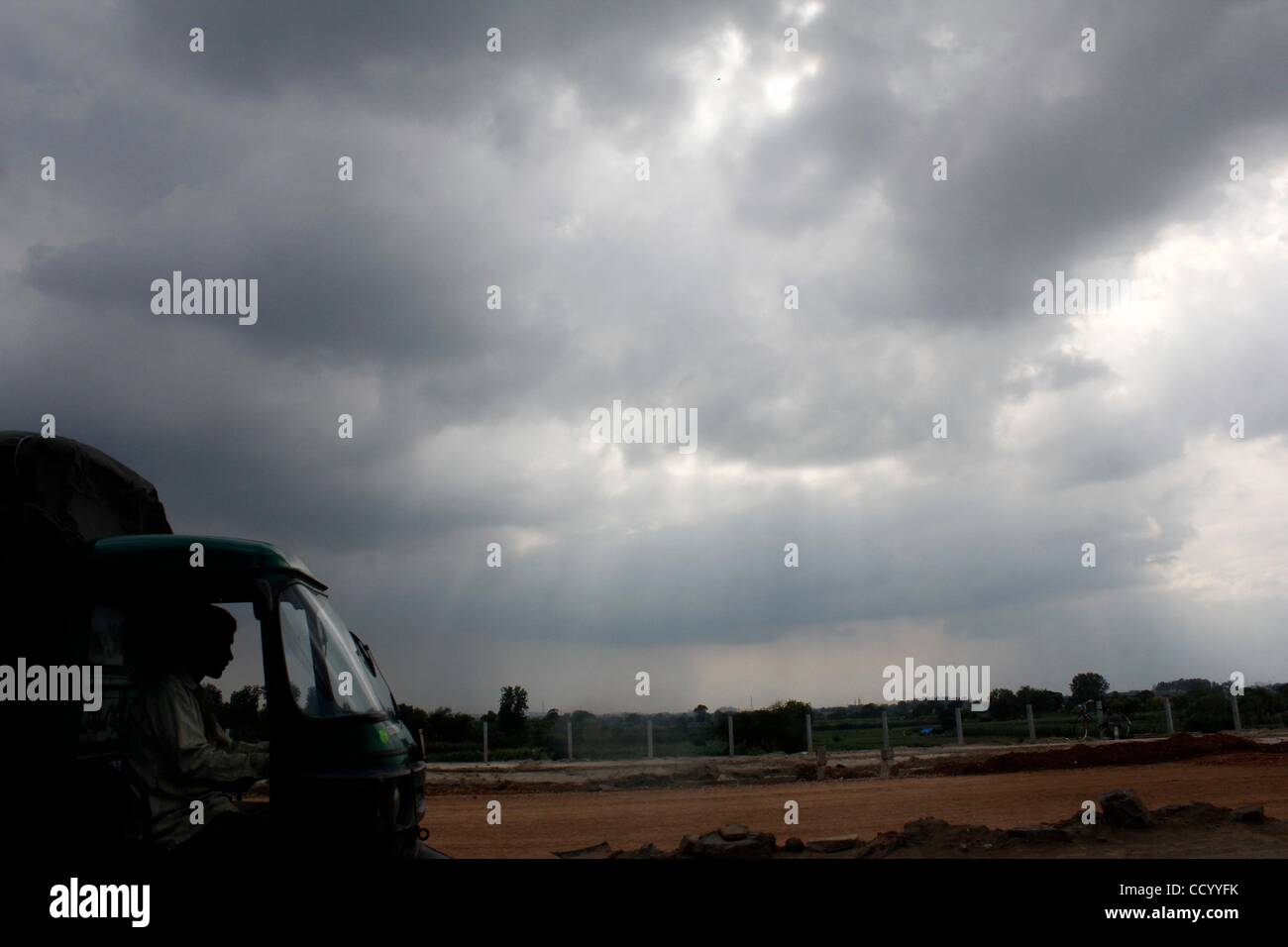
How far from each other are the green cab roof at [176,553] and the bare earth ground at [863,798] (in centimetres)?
977

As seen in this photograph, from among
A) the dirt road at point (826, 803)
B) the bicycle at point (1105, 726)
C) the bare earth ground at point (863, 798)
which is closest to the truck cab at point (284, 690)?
the bare earth ground at point (863, 798)

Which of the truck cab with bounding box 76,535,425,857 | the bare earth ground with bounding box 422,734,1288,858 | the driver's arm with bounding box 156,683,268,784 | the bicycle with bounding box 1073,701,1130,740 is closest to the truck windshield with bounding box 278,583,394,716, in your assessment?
the truck cab with bounding box 76,535,425,857

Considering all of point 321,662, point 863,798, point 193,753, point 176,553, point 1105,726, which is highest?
point 176,553

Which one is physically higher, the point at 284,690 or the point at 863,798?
the point at 284,690

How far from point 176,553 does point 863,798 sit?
66.7 ft

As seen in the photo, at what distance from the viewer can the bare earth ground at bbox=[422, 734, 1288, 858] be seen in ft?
42.9

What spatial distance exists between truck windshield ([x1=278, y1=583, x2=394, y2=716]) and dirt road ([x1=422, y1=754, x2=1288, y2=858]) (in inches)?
380

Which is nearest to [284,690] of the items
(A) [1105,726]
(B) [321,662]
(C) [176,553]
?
(B) [321,662]

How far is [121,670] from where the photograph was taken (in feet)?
20.8

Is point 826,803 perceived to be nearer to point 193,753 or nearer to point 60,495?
point 193,753

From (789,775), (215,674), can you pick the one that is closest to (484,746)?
(789,775)

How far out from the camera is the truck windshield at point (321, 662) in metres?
5.71
